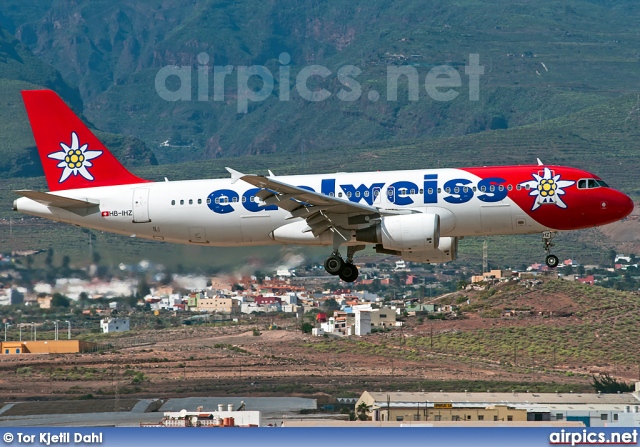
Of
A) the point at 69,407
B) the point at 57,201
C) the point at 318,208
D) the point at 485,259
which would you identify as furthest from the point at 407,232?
the point at 485,259

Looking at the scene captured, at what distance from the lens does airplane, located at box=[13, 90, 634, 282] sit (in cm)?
5628

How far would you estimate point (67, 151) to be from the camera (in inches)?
2473

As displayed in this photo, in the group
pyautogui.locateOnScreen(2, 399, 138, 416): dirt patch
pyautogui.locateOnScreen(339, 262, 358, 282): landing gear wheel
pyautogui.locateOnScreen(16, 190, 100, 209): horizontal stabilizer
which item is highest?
pyautogui.locateOnScreen(16, 190, 100, 209): horizontal stabilizer

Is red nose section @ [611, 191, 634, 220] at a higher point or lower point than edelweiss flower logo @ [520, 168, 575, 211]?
lower

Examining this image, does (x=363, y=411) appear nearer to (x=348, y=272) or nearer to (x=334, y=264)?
(x=348, y=272)

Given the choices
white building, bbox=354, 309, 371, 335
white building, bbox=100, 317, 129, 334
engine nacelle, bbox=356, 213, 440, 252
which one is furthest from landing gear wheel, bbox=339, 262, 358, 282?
white building, bbox=354, 309, 371, 335

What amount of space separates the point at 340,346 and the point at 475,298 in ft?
83.7

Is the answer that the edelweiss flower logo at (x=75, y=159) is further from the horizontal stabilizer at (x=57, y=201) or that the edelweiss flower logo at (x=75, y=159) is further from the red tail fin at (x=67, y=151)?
the horizontal stabilizer at (x=57, y=201)

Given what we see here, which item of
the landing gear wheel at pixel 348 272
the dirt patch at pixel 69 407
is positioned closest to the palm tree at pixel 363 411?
the landing gear wheel at pixel 348 272

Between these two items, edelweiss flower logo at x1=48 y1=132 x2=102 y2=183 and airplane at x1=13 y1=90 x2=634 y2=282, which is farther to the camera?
edelweiss flower logo at x1=48 y1=132 x2=102 y2=183

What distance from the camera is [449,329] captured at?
374ft

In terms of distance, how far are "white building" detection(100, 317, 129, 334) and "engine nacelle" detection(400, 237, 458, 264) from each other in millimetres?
45481

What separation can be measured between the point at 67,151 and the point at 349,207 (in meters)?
14.6

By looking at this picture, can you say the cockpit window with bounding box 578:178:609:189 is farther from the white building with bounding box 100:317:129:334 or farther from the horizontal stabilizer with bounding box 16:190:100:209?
the white building with bounding box 100:317:129:334
